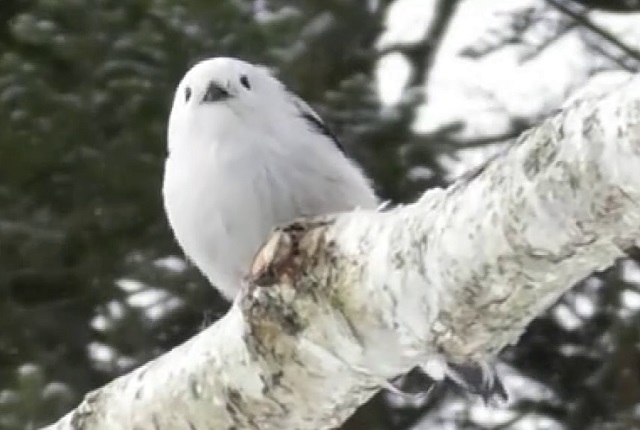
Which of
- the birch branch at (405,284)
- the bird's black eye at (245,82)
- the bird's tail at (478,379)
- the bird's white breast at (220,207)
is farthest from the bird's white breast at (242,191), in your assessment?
the bird's tail at (478,379)

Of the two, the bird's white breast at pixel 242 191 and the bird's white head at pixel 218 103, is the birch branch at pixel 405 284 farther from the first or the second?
the bird's white head at pixel 218 103

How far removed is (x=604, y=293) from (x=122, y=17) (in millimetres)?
1056

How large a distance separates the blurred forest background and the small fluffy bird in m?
0.73

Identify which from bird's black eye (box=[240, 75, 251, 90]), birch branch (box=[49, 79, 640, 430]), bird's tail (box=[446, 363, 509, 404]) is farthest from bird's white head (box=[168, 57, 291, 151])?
bird's tail (box=[446, 363, 509, 404])

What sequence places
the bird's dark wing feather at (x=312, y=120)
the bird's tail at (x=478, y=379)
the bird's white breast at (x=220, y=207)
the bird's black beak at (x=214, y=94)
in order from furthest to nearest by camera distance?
the bird's dark wing feather at (x=312, y=120)
the bird's black beak at (x=214, y=94)
the bird's white breast at (x=220, y=207)
the bird's tail at (x=478, y=379)

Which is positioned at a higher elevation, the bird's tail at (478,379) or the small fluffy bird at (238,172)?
the small fluffy bird at (238,172)

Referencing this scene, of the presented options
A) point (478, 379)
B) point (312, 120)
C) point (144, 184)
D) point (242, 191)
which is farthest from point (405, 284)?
point (144, 184)

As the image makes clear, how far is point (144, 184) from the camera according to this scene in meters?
2.60

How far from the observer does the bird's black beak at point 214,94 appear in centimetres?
175

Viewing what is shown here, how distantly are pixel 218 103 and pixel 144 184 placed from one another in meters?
0.89

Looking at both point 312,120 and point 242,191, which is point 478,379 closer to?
point 242,191

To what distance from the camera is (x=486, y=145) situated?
262cm

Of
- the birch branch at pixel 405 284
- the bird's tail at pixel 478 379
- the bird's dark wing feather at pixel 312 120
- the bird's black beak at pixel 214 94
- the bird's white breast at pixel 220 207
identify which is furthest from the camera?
the bird's dark wing feather at pixel 312 120

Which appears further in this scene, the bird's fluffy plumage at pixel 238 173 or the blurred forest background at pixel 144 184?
the blurred forest background at pixel 144 184
